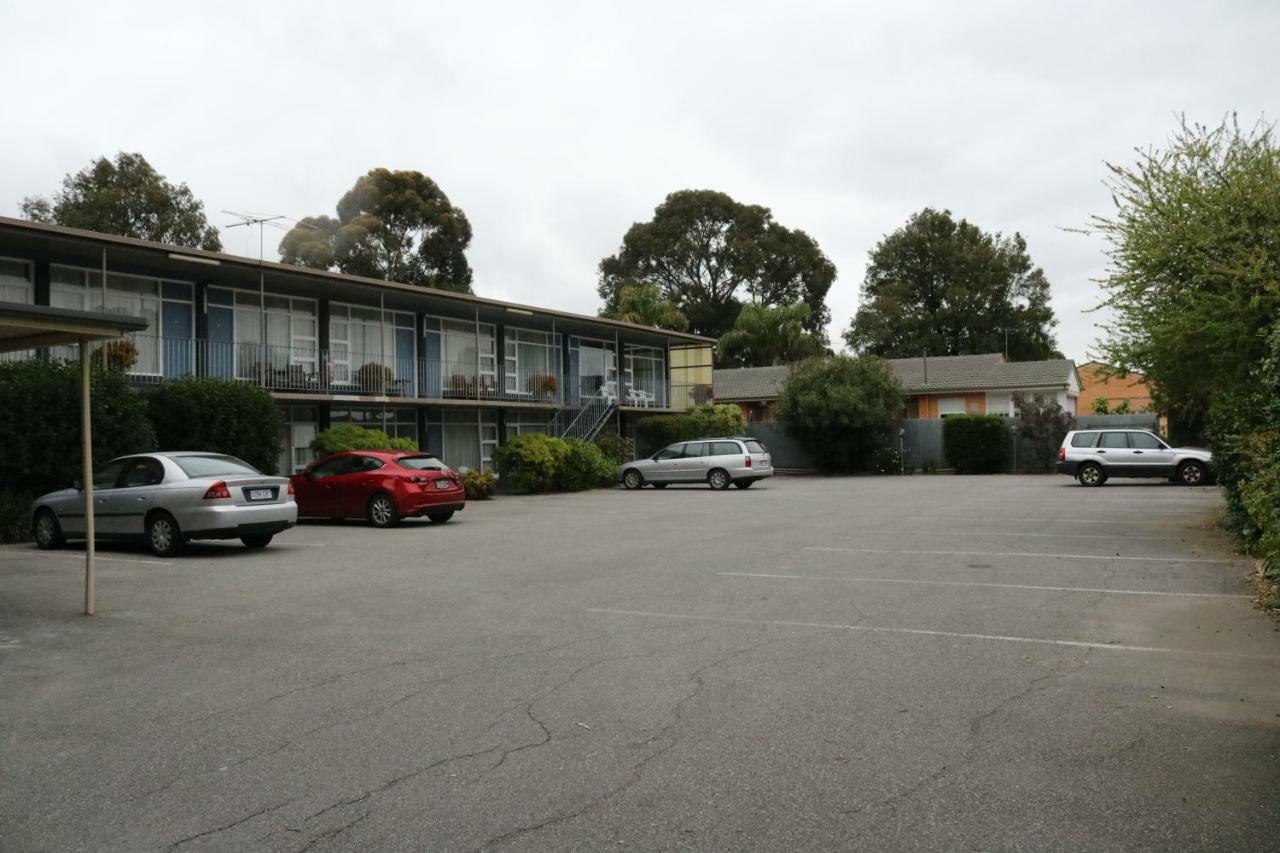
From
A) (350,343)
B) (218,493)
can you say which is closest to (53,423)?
(218,493)

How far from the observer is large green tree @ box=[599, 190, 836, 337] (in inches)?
2616

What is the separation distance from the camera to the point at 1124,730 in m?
5.60

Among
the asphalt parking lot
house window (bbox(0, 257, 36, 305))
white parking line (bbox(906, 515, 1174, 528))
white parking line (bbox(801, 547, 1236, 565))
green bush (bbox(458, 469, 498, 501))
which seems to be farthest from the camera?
green bush (bbox(458, 469, 498, 501))

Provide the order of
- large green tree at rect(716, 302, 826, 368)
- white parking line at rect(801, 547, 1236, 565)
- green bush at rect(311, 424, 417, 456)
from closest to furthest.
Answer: white parking line at rect(801, 547, 1236, 565) → green bush at rect(311, 424, 417, 456) → large green tree at rect(716, 302, 826, 368)

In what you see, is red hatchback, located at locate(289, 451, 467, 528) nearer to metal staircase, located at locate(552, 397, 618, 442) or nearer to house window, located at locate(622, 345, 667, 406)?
metal staircase, located at locate(552, 397, 618, 442)

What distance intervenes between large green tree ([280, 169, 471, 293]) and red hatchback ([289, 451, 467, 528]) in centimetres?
3260

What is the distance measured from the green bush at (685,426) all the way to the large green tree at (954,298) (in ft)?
106

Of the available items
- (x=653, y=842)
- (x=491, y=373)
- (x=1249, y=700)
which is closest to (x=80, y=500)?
(x=653, y=842)

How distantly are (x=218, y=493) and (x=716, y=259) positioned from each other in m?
55.7

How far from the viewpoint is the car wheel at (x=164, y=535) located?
14008 mm

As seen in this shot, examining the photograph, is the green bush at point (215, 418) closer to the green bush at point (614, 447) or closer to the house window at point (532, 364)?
the house window at point (532, 364)

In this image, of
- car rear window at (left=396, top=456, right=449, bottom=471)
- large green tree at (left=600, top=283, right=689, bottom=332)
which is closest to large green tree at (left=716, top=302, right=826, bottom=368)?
large green tree at (left=600, top=283, right=689, bottom=332)

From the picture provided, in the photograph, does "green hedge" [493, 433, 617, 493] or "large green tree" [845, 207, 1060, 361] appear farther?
"large green tree" [845, 207, 1060, 361]

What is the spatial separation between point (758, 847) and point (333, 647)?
4807 millimetres
